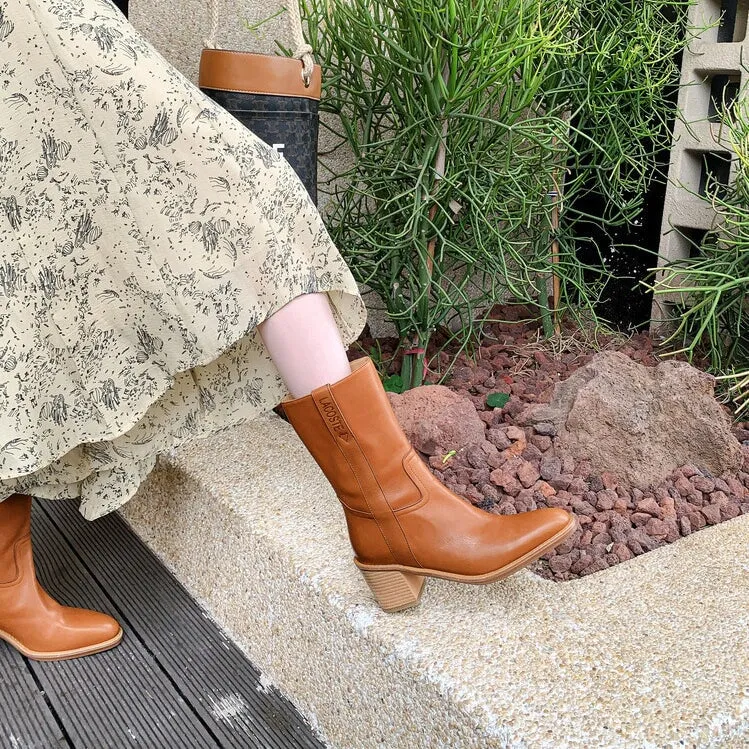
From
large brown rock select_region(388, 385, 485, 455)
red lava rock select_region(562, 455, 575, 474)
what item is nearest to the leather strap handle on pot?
large brown rock select_region(388, 385, 485, 455)

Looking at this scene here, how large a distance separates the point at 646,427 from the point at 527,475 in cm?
24

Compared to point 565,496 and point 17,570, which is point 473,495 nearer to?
point 565,496

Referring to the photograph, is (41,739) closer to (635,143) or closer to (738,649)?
(738,649)

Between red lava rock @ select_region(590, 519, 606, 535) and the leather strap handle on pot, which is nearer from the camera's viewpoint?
red lava rock @ select_region(590, 519, 606, 535)

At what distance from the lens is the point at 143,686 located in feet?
4.31

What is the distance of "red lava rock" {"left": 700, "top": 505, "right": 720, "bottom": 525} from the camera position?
54.6 inches

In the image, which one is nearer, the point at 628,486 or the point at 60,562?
the point at 628,486

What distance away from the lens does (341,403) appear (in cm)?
106

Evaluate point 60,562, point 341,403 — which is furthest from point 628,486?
point 60,562

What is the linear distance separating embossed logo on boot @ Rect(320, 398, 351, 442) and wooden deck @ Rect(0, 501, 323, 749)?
0.48 metres

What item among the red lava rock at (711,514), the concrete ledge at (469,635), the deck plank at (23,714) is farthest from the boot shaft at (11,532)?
the red lava rock at (711,514)

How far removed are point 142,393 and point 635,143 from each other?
149 cm

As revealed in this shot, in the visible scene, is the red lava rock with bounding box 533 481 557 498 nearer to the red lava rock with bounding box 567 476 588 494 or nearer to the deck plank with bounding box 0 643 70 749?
the red lava rock with bounding box 567 476 588 494

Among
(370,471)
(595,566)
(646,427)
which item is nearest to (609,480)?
(646,427)
